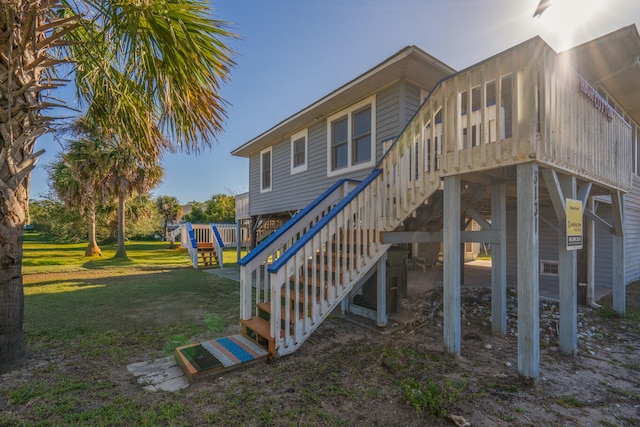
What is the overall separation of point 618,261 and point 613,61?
444cm

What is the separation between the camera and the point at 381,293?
16.1 feet

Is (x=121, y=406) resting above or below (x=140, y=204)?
below

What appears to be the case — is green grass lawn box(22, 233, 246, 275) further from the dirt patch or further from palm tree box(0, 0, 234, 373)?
the dirt patch

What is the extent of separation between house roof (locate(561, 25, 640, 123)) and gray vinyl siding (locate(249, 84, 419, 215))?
373 cm

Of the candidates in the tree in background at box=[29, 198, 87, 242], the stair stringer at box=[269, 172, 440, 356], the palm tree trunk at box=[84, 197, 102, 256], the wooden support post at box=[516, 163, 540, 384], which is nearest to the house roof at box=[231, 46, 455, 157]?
the stair stringer at box=[269, 172, 440, 356]

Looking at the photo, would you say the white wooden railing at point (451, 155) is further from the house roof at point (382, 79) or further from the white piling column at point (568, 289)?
the house roof at point (382, 79)

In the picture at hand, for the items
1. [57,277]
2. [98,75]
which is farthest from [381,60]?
[57,277]

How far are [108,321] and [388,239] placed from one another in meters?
4.83

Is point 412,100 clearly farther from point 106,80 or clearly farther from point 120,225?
point 120,225

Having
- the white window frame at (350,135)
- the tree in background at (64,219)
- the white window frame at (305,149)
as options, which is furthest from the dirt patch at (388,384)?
the tree in background at (64,219)

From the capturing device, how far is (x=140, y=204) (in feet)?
73.6

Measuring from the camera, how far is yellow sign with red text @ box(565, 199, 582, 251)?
3506 mm

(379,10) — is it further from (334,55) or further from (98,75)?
(98,75)

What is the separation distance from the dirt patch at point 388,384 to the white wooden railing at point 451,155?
27.3 inches
